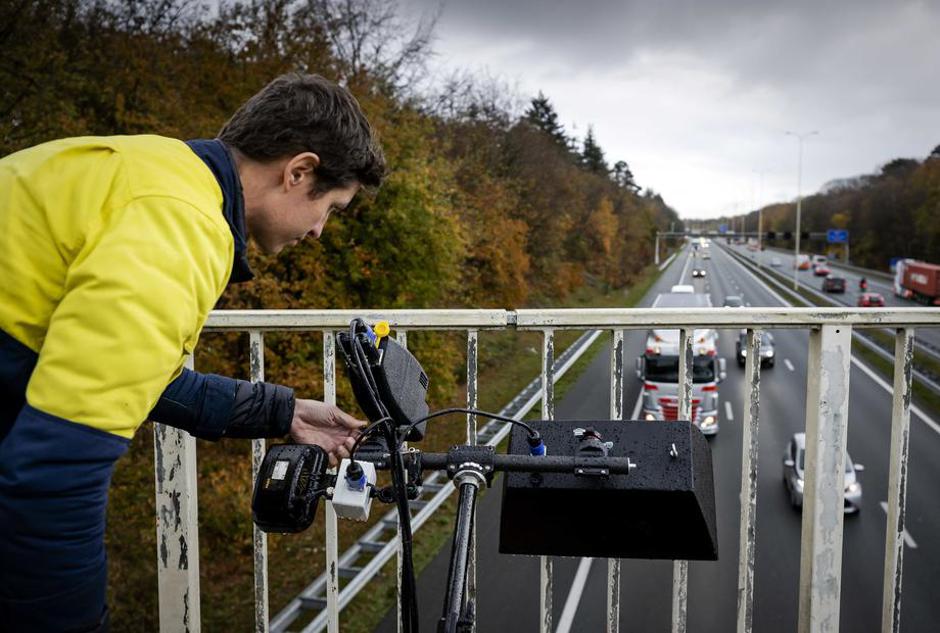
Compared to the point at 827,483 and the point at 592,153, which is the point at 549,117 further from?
the point at 827,483

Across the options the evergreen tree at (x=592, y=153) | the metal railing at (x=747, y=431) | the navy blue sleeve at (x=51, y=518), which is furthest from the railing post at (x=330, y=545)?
the evergreen tree at (x=592, y=153)

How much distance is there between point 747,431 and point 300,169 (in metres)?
1.62

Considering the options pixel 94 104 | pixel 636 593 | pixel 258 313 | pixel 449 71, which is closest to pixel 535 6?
pixel 449 71

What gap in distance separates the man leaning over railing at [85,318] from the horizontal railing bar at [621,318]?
953mm

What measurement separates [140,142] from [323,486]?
0.79m

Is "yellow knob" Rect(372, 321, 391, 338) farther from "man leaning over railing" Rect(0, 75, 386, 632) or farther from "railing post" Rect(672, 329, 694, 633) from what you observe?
"railing post" Rect(672, 329, 694, 633)

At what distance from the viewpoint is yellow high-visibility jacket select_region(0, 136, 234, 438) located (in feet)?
3.32

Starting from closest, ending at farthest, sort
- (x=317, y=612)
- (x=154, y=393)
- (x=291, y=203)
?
(x=154, y=393)
(x=291, y=203)
(x=317, y=612)

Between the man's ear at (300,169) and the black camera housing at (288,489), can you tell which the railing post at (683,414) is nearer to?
the black camera housing at (288,489)

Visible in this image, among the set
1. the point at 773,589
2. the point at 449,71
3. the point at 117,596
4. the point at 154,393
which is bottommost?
the point at 773,589

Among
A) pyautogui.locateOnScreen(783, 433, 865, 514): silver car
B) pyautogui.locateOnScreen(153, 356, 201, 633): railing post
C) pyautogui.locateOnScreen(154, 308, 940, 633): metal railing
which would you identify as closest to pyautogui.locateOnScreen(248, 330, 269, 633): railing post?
pyautogui.locateOnScreen(154, 308, 940, 633): metal railing

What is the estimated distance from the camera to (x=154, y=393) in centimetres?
111

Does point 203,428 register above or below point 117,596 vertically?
above

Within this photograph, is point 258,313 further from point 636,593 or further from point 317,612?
point 636,593
